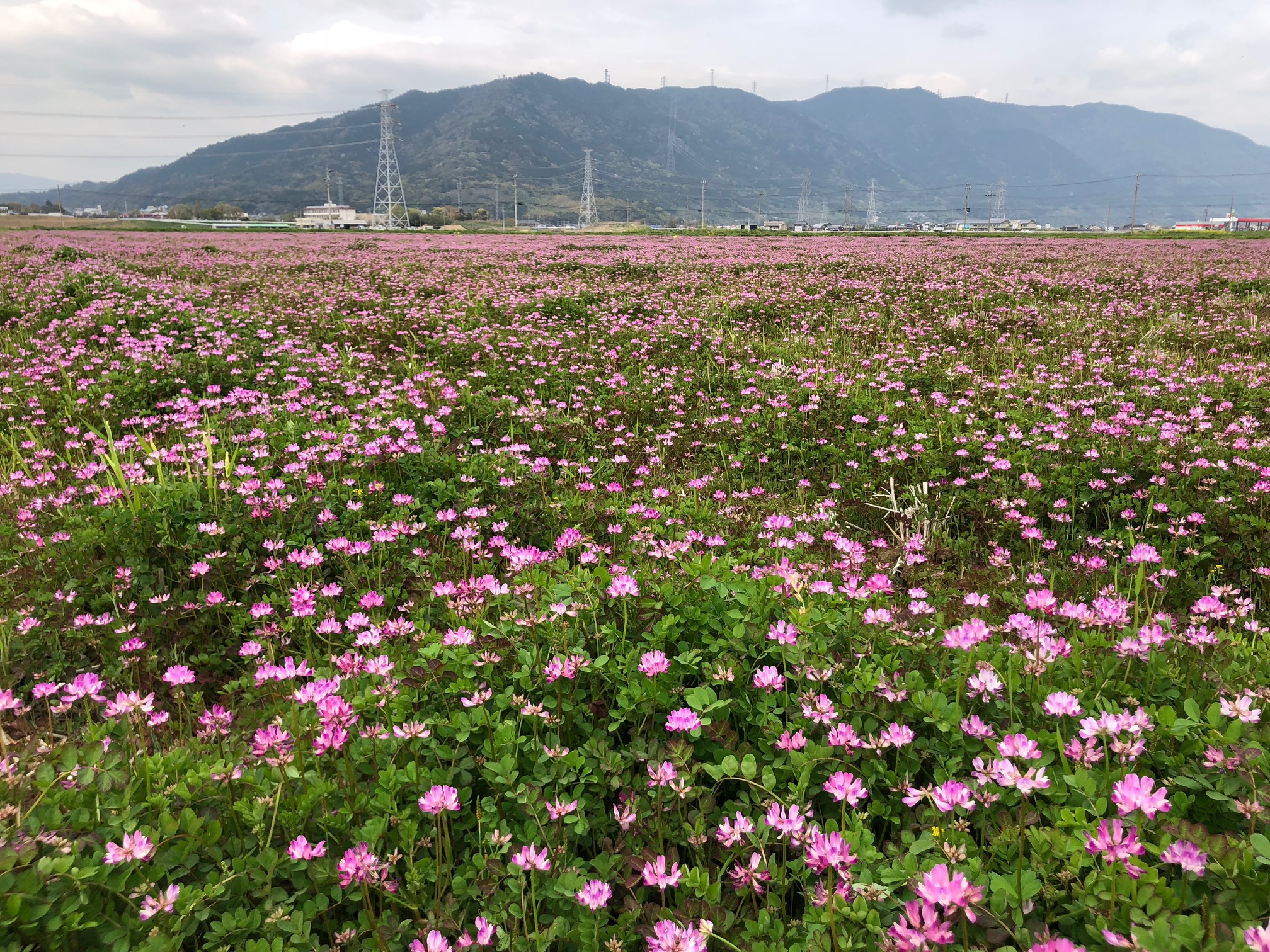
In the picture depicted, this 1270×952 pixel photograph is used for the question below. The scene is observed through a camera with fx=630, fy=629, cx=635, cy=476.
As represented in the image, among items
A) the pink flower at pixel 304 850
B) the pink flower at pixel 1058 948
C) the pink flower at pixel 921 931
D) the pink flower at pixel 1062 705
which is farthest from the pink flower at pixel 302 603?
the pink flower at pixel 1062 705

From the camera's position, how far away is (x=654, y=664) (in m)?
2.14

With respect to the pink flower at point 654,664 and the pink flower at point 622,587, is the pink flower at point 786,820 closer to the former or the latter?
the pink flower at point 654,664

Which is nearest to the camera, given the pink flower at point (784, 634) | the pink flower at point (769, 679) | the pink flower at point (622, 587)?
the pink flower at point (769, 679)

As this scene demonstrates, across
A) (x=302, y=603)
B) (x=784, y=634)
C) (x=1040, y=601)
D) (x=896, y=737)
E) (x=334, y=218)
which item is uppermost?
(x=334, y=218)

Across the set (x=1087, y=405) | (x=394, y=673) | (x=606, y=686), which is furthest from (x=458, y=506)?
(x=1087, y=405)

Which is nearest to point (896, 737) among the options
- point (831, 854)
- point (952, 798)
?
point (952, 798)

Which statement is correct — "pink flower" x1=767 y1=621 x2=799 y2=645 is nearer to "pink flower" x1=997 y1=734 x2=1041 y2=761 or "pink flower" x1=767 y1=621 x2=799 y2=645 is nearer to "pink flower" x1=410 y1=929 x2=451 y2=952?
"pink flower" x1=997 y1=734 x2=1041 y2=761

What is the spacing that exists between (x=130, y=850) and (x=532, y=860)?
100cm

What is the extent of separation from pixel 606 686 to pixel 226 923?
123 cm

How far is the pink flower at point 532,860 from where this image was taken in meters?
1.61

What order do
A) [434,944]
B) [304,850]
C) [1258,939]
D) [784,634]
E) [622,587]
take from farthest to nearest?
[622,587] < [784,634] < [304,850] < [434,944] < [1258,939]

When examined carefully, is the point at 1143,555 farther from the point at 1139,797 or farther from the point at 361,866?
the point at 361,866

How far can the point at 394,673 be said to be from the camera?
2361mm

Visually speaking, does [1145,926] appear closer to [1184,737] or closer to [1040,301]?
[1184,737]
